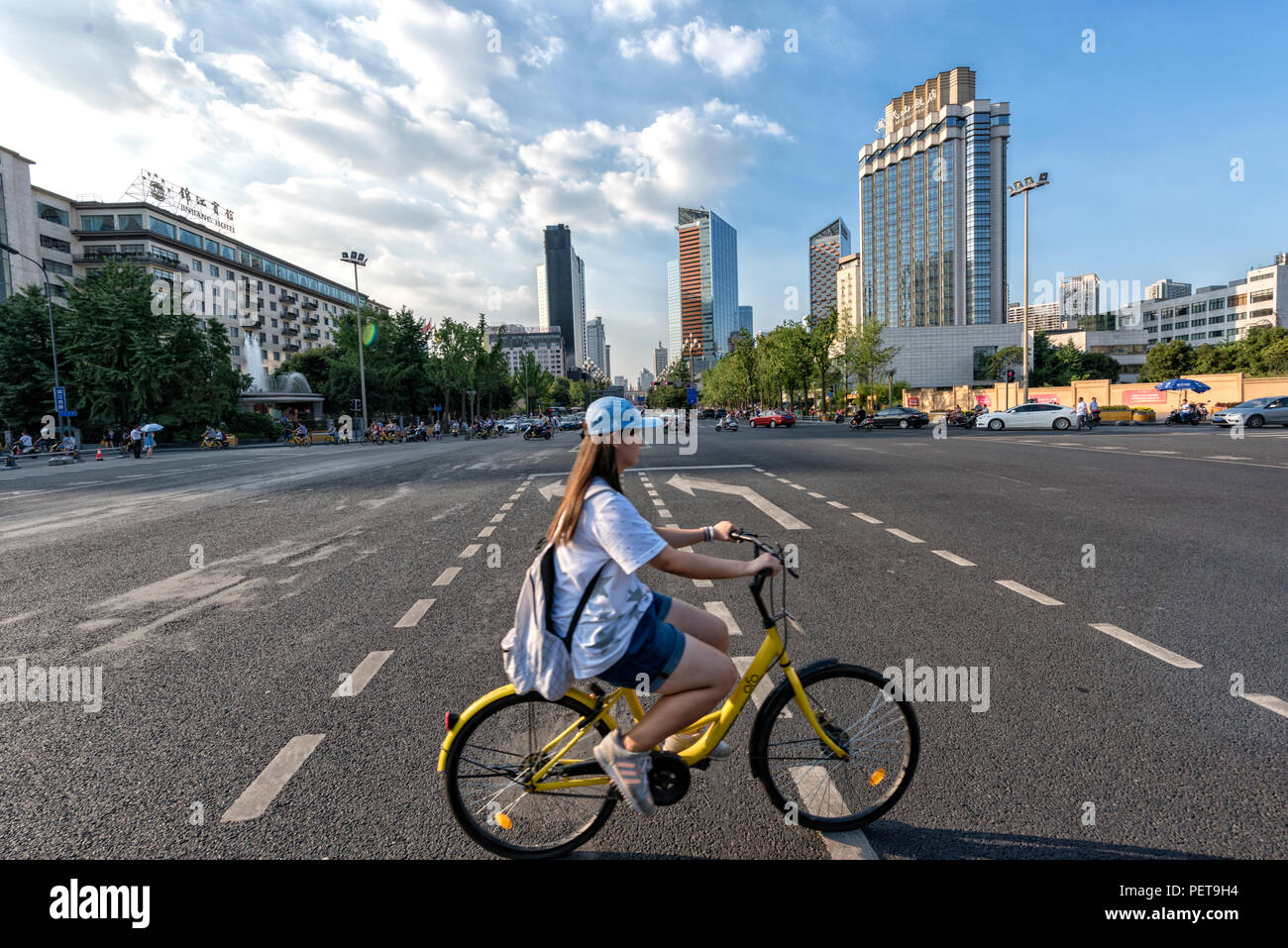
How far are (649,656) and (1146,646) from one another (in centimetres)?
387

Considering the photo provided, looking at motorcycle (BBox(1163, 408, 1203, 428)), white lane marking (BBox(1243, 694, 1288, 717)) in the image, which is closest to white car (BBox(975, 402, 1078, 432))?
motorcycle (BBox(1163, 408, 1203, 428))

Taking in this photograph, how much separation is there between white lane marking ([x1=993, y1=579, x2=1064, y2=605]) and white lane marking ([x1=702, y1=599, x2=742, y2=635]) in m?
2.50

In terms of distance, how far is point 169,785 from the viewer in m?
3.07

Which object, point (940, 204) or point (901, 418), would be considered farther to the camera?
point (940, 204)

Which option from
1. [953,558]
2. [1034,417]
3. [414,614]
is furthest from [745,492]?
[1034,417]

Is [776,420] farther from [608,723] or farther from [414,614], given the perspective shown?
[608,723]

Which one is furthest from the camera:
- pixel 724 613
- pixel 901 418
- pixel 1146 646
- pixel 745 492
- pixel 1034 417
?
pixel 901 418

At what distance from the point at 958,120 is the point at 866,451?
12718cm

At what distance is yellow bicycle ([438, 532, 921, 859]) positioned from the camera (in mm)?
2611

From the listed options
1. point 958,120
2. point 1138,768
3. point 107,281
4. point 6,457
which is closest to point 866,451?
point 1138,768

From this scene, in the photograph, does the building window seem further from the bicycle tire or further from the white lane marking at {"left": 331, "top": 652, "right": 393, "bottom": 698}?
the bicycle tire

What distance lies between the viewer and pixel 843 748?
292 centimetres
